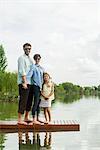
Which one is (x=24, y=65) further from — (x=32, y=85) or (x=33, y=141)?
(x=33, y=141)

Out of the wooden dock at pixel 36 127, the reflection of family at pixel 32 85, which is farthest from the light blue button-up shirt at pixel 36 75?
the wooden dock at pixel 36 127

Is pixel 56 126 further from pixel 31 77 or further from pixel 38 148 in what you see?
pixel 38 148

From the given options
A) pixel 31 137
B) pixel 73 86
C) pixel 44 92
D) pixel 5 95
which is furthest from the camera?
pixel 73 86

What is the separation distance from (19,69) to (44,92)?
3.46 feet

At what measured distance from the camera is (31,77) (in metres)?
8.86

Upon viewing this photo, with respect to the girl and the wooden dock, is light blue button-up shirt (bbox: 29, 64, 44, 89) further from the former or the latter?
the wooden dock

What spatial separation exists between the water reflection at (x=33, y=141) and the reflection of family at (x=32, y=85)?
559mm

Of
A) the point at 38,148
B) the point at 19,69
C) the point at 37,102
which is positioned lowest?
the point at 38,148

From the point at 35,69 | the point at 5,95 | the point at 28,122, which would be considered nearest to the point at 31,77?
the point at 35,69

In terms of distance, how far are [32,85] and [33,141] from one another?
1550 mm

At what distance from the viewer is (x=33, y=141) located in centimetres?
Result: 758

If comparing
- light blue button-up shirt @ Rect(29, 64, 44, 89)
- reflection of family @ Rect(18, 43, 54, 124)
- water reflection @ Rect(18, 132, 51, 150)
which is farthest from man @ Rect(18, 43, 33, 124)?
water reflection @ Rect(18, 132, 51, 150)

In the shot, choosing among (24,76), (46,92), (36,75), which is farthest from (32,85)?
(46,92)

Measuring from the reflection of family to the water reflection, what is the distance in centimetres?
56
